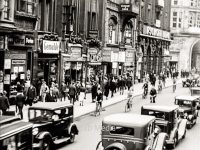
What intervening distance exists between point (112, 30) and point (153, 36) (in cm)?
1470

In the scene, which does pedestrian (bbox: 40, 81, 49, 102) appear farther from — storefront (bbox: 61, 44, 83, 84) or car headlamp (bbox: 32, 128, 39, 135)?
car headlamp (bbox: 32, 128, 39, 135)

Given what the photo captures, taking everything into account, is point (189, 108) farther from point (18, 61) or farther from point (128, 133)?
point (18, 61)

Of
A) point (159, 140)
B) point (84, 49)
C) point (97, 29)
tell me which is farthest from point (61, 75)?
point (159, 140)

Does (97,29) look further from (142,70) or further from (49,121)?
(49,121)

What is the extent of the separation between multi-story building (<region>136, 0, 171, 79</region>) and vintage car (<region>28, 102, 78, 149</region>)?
3826cm

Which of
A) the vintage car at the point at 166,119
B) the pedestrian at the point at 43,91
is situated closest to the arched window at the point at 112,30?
the pedestrian at the point at 43,91

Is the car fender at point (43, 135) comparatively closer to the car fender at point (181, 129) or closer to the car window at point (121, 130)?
the car window at point (121, 130)

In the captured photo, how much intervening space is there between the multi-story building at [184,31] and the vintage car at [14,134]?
68.9m

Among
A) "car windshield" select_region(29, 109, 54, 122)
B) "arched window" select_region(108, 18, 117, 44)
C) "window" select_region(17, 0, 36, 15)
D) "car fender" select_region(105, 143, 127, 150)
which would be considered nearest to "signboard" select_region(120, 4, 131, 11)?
"arched window" select_region(108, 18, 117, 44)

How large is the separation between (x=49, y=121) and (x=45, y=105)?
2.56 ft

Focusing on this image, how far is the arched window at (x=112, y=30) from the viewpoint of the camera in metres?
47.2

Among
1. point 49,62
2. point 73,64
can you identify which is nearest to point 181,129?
point 49,62

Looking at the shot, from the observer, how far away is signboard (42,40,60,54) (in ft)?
104

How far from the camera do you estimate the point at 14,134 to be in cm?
1165
